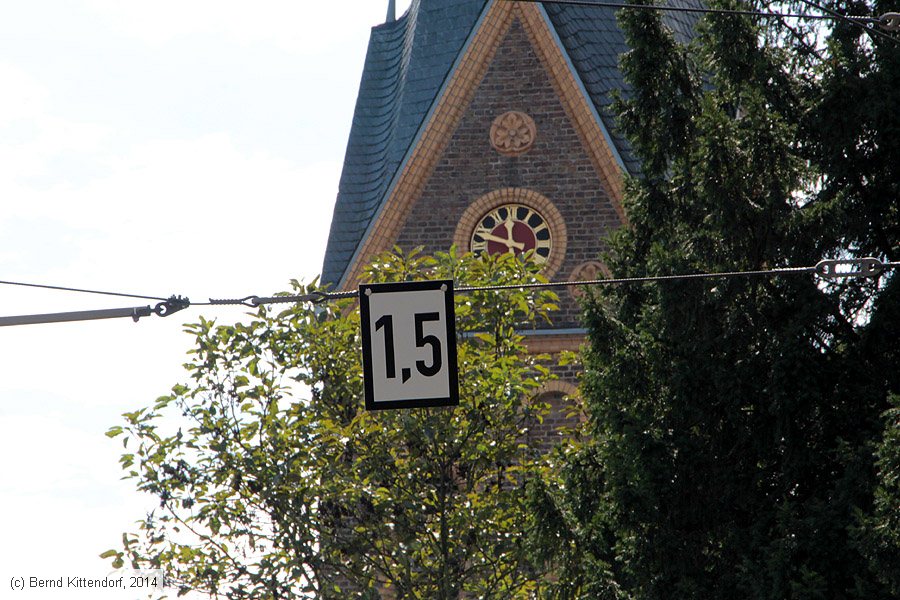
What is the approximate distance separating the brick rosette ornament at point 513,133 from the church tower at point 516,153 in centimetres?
2

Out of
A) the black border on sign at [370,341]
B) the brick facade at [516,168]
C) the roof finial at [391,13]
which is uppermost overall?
the roof finial at [391,13]

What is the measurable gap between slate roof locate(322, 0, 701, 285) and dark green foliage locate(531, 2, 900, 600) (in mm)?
13827

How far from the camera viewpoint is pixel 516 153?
32.1 m

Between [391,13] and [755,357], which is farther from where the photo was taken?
[391,13]

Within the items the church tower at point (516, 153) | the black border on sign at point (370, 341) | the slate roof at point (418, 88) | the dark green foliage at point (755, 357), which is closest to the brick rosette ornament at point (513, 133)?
the church tower at point (516, 153)

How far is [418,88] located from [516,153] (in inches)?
92.2

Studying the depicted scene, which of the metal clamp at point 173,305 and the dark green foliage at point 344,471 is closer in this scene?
the metal clamp at point 173,305

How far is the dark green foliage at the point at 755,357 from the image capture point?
16.5 metres

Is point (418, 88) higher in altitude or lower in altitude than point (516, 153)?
higher

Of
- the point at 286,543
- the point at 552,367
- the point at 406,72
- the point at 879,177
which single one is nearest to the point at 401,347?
the point at 879,177

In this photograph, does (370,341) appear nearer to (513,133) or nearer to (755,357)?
(755,357)

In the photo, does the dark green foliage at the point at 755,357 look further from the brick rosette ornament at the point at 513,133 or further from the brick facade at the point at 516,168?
the brick rosette ornament at the point at 513,133

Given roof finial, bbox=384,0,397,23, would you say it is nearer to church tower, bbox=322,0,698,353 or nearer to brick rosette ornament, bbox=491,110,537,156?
church tower, bbox=322,0,698,353

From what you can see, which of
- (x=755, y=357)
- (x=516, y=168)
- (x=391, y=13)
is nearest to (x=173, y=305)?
(x=755, y=357)
